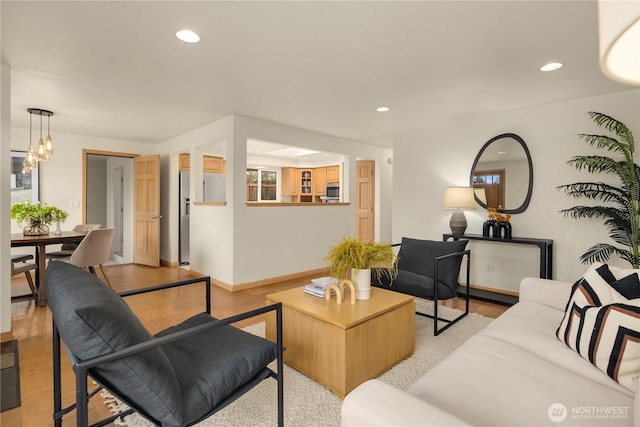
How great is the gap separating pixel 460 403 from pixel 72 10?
2.77m

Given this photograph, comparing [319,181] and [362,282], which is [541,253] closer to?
[362,282]

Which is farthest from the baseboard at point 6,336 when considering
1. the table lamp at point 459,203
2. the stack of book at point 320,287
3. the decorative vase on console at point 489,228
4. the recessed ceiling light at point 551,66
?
the recessed ceiling light at point 551,66

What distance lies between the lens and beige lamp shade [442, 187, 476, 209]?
13.0 ft

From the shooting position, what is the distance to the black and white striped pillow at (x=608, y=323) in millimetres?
1232

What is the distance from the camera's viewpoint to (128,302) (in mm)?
3662

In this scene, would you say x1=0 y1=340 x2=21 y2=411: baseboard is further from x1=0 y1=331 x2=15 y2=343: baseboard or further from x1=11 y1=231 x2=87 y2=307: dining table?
x1=11 y1=231 x2=87 y2=307: dining table

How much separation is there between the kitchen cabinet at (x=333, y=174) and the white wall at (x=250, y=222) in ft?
5.86

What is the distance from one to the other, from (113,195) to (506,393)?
8012 millimetres

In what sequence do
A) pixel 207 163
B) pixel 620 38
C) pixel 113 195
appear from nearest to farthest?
1. pixel 620 38
2. pixel 207 163
3. pixel 113 195

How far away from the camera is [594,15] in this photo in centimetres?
191

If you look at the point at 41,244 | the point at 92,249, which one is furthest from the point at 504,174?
the point at 41,244

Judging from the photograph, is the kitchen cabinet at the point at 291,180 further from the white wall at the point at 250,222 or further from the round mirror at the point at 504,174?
the round mirror at the point at 504,174

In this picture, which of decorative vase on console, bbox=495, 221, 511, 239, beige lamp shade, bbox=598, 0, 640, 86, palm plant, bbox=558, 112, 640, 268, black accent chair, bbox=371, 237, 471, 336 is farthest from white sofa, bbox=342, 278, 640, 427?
decorative vase on console, bbox=495, 221, 511, 239

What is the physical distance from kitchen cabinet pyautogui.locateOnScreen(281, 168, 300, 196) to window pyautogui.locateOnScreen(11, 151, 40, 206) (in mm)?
4758
